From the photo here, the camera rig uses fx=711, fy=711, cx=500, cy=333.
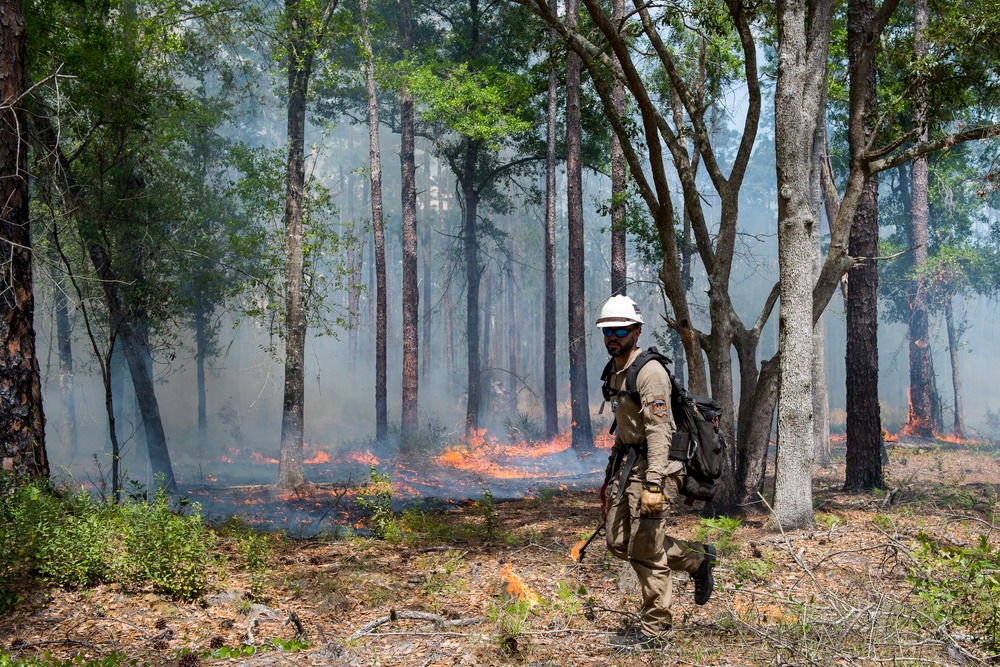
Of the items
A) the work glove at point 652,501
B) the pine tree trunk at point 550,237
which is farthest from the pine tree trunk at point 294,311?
the work glove at point 652,501

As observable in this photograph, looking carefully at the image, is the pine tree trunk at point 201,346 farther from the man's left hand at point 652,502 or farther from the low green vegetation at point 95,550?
the man's left hand at point 652,502

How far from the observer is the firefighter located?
4824 millimetres

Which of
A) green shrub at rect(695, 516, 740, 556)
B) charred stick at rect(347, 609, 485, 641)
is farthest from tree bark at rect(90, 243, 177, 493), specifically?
green shrub at rect(695, 516, 740, 556)

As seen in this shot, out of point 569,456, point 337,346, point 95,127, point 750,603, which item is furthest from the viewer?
point 337,346

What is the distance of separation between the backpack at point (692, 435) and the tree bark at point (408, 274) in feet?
50.2

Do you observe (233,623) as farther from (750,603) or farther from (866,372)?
(866,372)

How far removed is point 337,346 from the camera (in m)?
63.4

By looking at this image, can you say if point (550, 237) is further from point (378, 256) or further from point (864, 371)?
point (864, 371)

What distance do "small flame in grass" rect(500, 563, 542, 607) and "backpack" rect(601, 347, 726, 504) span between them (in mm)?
1576

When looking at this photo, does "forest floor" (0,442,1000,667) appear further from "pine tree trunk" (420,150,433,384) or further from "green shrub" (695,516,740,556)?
"pine tree trunk" (420,150,433,384)

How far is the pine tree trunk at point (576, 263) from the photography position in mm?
19922

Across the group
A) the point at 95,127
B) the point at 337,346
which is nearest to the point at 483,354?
the point at 337,346

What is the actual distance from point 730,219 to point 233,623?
23.0ft

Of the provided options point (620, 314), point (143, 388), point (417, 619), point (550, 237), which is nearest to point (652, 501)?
point (620, 314)
